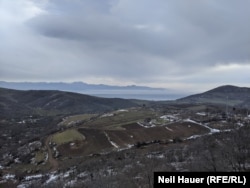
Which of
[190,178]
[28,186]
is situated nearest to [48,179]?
[28,186]

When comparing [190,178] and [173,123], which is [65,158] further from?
[190,178]

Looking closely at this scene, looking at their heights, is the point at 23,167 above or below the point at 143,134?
below

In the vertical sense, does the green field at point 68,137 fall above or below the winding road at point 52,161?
above

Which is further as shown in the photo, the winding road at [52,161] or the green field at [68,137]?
the green field at [68,137]

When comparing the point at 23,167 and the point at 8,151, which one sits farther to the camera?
the point at 8,151

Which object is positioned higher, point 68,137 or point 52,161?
point 68,137

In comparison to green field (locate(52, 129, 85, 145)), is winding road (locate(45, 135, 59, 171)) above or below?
below

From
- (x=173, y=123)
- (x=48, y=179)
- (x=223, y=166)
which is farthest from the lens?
(x=173, y=123)

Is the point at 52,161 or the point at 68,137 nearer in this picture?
the point at 52,161
